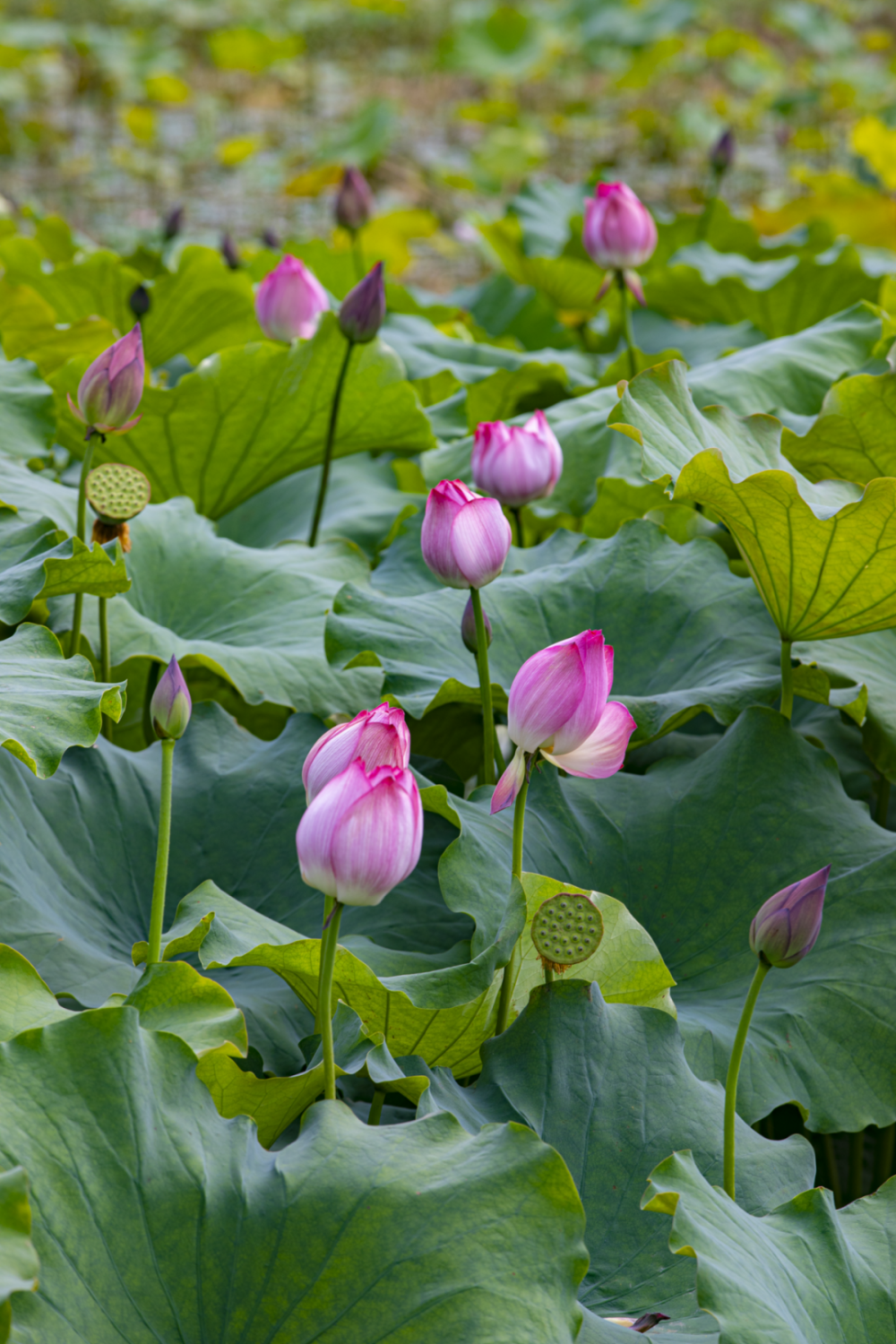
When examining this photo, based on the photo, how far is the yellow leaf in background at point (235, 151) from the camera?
20.3 feet

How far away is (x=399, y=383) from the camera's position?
148 cm

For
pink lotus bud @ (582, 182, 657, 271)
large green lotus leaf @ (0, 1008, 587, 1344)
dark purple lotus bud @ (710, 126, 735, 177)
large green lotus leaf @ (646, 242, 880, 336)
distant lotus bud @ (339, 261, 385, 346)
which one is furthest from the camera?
dark purple lotus bud @ (710, 126, 735, 177)

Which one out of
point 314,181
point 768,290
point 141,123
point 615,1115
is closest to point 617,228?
point 768,290

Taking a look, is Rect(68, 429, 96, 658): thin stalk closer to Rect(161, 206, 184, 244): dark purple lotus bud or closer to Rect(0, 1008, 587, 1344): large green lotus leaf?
Rect(0, 1008, 587, 1344): large green lotus leaf

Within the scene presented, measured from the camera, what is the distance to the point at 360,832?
64 centimetres

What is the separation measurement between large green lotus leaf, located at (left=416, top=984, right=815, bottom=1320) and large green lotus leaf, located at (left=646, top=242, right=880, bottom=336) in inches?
55.8

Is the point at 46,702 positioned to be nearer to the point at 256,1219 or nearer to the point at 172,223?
the point at 256,1219

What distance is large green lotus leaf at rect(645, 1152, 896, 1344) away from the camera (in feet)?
2.01

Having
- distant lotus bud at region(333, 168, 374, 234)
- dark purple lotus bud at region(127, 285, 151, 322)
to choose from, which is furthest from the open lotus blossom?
distant lotus bud at region(333, 168, 374, 234)

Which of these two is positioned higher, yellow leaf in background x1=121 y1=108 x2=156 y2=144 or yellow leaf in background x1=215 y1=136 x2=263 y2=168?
yellow leaf in background x1=121 y1=108 x2=156 y2=144

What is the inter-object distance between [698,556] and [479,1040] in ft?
1.88

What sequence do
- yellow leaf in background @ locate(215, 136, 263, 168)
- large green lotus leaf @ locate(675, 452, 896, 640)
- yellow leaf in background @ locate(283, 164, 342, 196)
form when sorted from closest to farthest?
large green lotus leaf @ locate(675, 452, 896, 640), yellow leaf in background @ locate(283, 164, 342, 196), yellow leaf in background @ locate(215, 136, 263, 168)

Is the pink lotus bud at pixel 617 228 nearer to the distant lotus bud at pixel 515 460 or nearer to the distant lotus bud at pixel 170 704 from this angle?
the distant lotus bud at pixel 515 460

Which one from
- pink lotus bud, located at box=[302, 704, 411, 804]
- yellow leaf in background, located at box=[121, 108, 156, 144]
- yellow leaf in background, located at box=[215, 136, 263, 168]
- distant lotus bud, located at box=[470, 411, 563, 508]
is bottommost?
yellow leaf in background, located at box=[215, 136, 263, 168]
